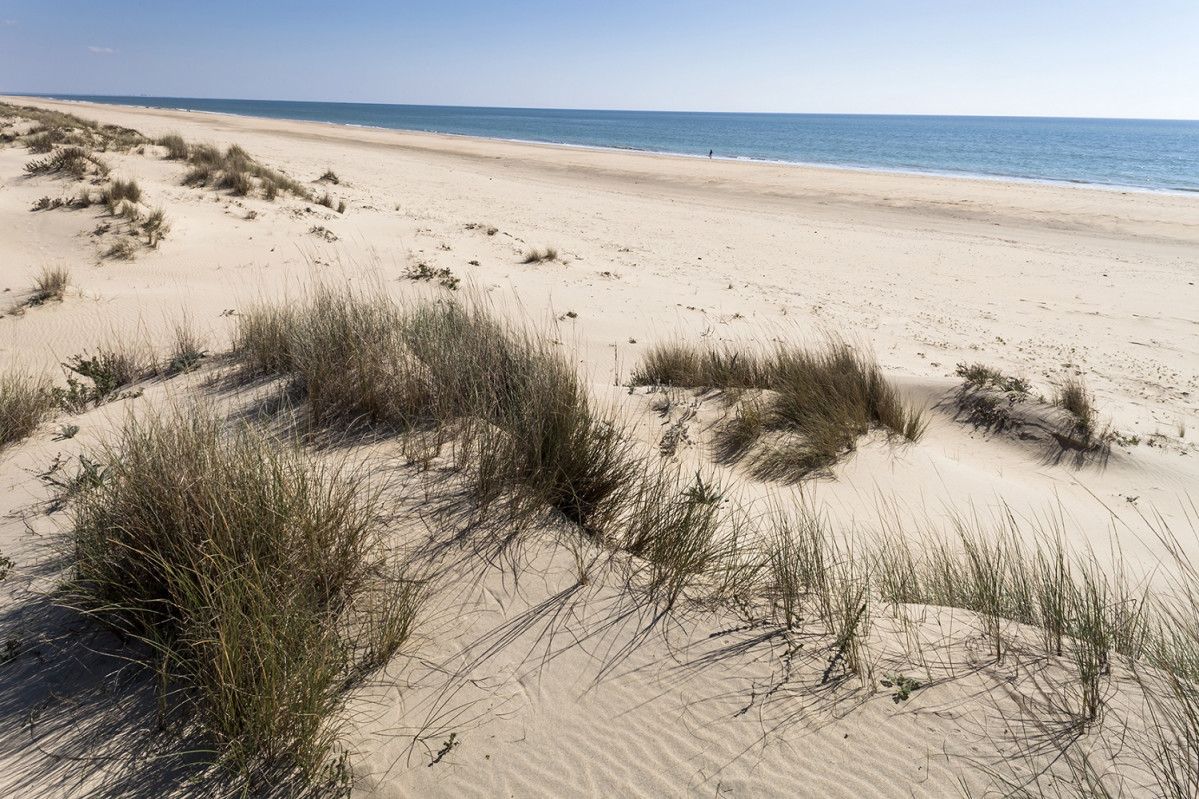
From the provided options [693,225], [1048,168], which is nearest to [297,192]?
[693,225]

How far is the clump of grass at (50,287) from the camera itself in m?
7.98

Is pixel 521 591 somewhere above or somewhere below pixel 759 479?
above

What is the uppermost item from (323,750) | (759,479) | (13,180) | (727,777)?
(13,180)

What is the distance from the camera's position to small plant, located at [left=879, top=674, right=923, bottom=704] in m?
2.51

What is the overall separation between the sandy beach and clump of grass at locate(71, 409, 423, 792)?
19 cm

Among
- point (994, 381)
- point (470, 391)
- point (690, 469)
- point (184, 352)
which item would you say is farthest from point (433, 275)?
point (994, 381)

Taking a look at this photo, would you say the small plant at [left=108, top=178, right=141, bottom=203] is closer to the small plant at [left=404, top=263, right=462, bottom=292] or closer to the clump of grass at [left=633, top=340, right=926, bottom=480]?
the small plant at [left=404, top=263, right=462, bottom=292]

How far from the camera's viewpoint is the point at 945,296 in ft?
37.0

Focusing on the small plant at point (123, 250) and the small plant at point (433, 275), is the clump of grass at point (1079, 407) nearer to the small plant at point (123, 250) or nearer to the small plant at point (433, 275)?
the small plant at point (433, 275)

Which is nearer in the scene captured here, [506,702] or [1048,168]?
[506,702]

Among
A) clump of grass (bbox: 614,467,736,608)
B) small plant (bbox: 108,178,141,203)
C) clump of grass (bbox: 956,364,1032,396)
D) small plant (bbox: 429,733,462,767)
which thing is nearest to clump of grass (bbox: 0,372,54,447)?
small plant (bbox: 429,733,462,767)

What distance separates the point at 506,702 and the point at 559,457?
1.54m

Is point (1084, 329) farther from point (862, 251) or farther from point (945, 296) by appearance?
point (862, 251)

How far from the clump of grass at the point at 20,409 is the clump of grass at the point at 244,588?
1.99 metres
